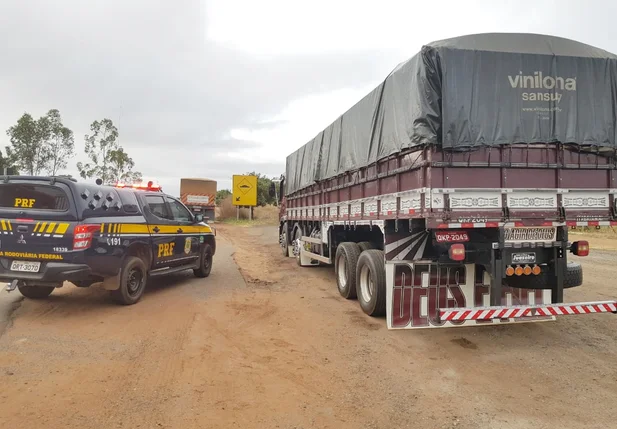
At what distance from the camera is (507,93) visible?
513cm

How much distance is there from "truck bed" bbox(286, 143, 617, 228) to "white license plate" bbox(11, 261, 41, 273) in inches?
184

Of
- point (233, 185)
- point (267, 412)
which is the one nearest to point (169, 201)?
point (267, 412)

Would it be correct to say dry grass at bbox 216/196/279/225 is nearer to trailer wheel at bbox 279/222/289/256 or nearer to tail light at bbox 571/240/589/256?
trailer wheel at bbox 279/222/289/256

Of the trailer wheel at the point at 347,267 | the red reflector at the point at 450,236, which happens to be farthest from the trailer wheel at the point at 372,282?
the red reflector at the point at 450,236

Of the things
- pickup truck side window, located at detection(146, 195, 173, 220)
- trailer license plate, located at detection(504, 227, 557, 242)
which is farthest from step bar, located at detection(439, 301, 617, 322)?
pickup truck side window, located at detection(146, 195, 173, 220)

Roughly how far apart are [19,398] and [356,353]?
3103mm

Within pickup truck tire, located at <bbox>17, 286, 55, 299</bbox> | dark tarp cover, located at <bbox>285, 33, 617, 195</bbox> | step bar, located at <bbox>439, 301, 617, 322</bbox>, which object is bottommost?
pickup truck tire, located at <bbox>17, 286, 55, 299</bbox>

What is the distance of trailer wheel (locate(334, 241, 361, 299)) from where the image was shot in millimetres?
7242

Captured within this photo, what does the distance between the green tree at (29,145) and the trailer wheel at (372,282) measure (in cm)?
2735

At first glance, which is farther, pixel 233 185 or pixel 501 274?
pixel 233 185

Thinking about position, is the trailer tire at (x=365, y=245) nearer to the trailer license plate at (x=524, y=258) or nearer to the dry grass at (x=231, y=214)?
the trailer license plate at (x=524, y=258)

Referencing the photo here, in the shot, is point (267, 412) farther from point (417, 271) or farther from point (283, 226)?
point (283, 226)

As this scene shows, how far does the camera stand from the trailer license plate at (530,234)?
495 cm

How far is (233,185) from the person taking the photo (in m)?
34.3
